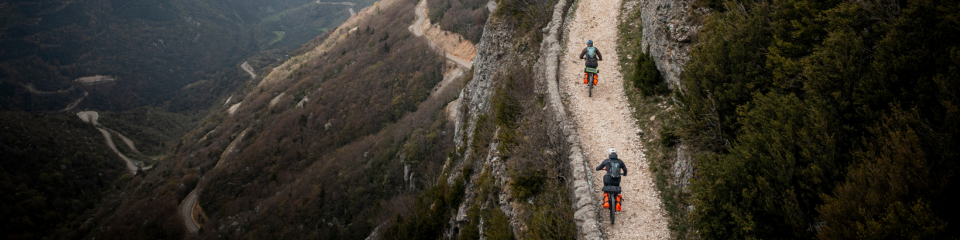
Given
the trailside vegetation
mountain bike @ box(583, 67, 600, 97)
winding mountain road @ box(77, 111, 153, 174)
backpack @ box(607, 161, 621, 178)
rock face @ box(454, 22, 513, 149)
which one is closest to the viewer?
the trailside vegetation

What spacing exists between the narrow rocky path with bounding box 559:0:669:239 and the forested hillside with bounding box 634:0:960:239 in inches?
33.7

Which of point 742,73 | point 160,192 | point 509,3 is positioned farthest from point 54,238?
point 742,73

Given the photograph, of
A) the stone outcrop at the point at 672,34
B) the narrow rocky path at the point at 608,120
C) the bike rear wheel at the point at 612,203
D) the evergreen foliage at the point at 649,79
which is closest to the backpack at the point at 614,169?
the bike rear wheel at the point at 612,203

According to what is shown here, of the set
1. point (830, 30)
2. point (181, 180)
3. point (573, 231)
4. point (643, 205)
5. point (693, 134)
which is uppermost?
point (830, 30)

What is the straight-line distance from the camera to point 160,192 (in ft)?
229

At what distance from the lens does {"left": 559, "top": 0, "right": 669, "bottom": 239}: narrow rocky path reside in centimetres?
973

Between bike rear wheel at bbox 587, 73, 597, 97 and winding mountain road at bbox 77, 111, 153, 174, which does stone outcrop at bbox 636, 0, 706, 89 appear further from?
winding mountain road at bbox 77, 111, 153, 174

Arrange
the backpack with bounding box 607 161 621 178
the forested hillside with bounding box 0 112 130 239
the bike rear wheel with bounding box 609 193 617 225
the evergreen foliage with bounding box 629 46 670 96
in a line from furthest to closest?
1. the forested hillside with bounding box 0 112 130 239
2. the evergreen foliage with bounding box 629 46 670 96
3. the bike rear wheel with bounding box 609 193 617 225
4. the backpack with bounding box 607 161 621 178

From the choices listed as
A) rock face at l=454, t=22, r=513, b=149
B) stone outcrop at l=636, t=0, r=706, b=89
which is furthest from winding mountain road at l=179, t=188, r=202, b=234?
stone outcrop at l=636, t=0, r=706, b=89

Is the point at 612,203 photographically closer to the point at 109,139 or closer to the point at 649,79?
the point at 649,79

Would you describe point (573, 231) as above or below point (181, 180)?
above

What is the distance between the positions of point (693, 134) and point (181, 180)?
8853 centimetres

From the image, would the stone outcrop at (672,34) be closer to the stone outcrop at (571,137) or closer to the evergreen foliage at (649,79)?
the evergreen foliage at (649,79)

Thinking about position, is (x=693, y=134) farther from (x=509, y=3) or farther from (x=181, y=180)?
(x=181, y=180)
